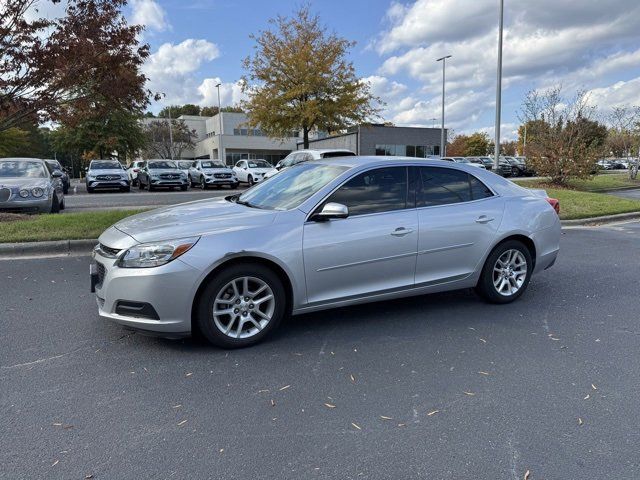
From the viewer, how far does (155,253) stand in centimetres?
379

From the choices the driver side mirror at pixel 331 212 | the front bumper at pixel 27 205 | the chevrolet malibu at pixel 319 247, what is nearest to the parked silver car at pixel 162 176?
the front bumper at pixel 27 205

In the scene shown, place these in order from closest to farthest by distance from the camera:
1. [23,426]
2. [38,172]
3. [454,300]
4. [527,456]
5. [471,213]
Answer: [527,456] → [23,426] → [471,213] → [454,300] → [38,172]

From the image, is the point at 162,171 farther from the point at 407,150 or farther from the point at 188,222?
the point at 407,150

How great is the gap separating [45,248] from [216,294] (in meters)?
5.17

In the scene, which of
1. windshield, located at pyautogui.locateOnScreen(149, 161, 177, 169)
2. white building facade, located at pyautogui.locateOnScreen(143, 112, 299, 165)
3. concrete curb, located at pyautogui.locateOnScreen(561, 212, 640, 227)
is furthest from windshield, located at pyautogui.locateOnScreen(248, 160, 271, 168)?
white building facade, located at pyautogui.locateOnScreen(143, 112, 299, 165)

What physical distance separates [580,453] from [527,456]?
1.02ft

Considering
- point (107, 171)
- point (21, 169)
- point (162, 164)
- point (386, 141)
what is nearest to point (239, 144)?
point (386, 141)

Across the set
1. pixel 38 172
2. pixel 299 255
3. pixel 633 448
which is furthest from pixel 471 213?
pixel 38 172

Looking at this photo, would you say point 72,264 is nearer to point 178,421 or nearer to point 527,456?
point 178,421

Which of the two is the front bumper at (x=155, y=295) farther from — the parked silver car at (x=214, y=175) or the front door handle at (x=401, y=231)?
the parked silver car at (x=214, y=175)

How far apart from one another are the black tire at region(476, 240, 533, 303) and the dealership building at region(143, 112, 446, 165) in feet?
80.1

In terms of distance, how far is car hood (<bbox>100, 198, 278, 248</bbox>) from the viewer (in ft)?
12.9

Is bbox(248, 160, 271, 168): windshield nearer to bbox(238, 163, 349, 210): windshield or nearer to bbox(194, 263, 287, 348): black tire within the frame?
bbox(238, 163, 349, 210): windshield

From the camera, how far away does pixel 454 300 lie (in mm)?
5484
